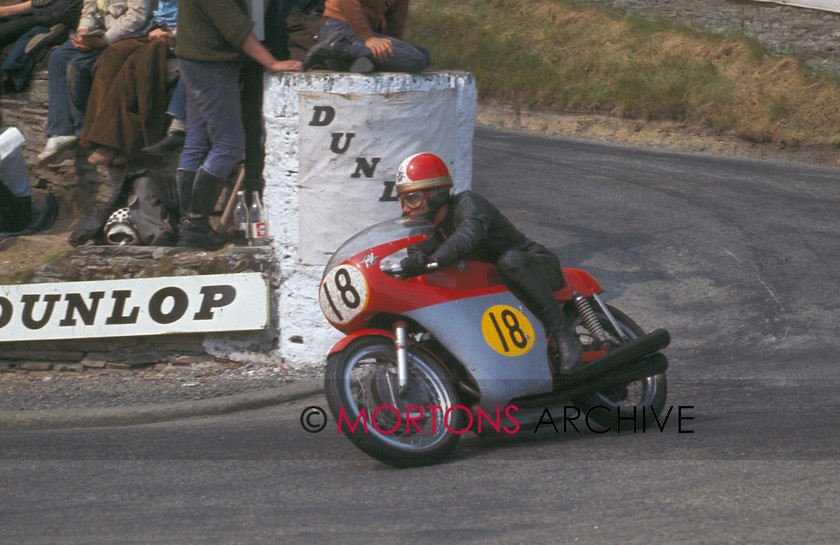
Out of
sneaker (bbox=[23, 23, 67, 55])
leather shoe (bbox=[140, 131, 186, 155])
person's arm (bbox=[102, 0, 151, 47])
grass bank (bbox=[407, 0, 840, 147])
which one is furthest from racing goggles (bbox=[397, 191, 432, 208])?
grass bank (bbox=[407, 0, 840, 147])

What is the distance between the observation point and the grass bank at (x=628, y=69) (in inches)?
773

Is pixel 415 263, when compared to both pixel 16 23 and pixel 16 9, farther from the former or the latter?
pixel 16 9

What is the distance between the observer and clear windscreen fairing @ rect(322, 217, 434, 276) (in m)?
5.40

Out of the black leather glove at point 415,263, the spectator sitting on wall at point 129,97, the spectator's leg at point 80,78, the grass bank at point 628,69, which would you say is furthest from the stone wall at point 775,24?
the black leather glove at point 415,263

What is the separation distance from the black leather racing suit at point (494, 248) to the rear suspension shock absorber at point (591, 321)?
16cm

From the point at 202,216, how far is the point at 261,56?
136 cm

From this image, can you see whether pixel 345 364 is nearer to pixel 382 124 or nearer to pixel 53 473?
pixel 53 473

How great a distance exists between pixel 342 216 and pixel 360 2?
65.1 inches

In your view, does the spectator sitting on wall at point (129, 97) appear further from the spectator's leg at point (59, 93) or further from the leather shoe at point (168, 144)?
the spectator's leg at point (59, 93)

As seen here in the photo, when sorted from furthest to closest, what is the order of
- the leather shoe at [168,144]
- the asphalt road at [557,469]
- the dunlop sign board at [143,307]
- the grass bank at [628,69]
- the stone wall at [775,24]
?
the stone wall at [775,24], the grass bank at [628,69], the leather shoe at [168,144], the dunlop sign board at [143,307], the asphalt road at [557,469]

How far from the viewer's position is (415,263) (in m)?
5.21

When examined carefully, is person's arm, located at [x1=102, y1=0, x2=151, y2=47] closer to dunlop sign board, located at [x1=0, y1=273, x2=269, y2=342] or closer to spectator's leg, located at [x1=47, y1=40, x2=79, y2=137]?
spectator's leg, located at [x1=47, y1=40, x2=79, y2=137]

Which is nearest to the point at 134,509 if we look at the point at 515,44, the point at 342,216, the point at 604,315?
the point at 604,315

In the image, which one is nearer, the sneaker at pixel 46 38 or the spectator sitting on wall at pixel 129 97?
the spectator sitting on wall at pixel 129 97
